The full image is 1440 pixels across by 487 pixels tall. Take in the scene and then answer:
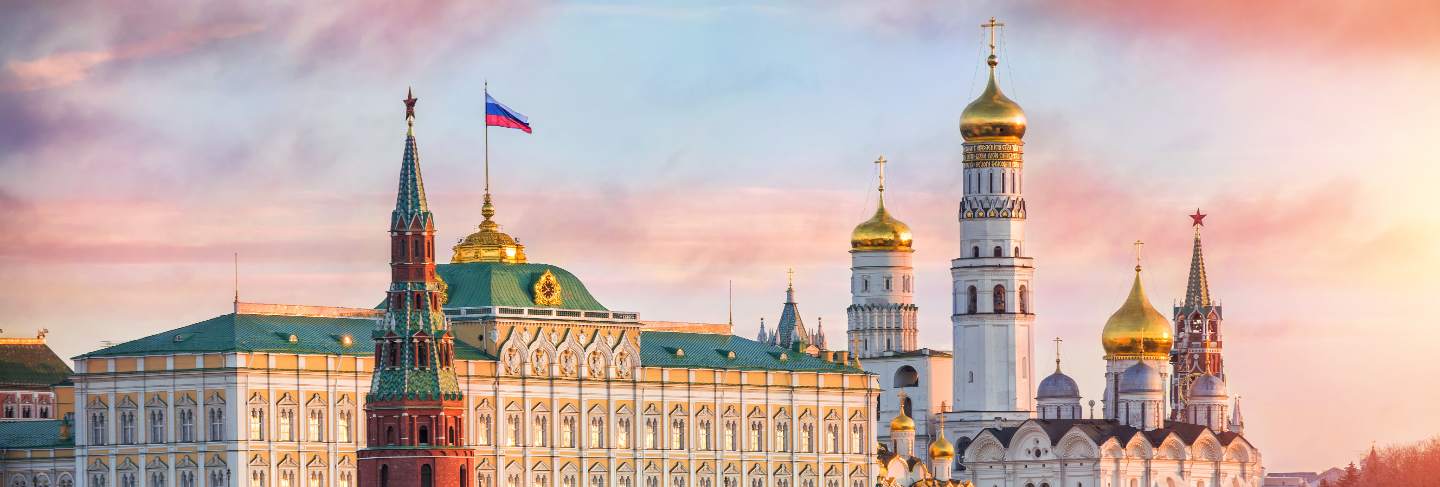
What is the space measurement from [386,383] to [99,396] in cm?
2394

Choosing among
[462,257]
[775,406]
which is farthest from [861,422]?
[462,257]

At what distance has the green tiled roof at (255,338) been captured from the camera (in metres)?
168

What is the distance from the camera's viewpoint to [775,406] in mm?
194000

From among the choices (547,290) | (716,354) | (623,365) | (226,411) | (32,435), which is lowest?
(32,435)

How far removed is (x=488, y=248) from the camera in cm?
18400

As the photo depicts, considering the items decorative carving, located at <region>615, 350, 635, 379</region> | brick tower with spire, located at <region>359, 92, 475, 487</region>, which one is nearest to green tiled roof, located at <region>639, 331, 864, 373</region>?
decorative carving, located at <region>615, 350, 635, 379</region>

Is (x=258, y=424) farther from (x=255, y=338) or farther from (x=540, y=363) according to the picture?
(x=540, y=363)

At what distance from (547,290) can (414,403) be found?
108 ft

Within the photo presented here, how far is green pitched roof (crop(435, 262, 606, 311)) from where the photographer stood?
180 meters

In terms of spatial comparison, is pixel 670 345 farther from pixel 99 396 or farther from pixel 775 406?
pixel 99 396

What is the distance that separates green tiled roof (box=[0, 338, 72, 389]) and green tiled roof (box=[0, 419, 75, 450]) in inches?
690

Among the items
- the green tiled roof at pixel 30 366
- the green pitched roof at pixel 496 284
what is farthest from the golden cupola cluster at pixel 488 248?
the green tiled roof at pixel 30 366

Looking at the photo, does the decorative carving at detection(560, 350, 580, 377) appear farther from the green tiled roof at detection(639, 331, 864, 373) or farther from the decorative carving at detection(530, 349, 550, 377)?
the green tiled roof at detection(639, 331, 864, 373)

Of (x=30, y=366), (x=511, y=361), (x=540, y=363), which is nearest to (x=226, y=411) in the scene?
(x=511, y=361)
